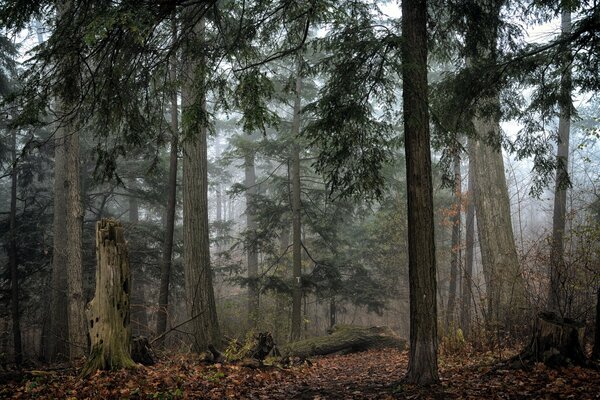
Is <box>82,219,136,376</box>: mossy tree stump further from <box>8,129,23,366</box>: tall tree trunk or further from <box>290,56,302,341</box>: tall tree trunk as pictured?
<box>8,129,23,366</box>: tall tree trunk

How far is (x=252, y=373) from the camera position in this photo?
7133 mm

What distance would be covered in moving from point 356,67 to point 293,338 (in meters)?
10.5

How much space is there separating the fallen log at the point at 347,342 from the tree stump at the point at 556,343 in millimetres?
6262

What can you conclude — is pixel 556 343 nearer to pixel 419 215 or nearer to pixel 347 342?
pixel 419 215

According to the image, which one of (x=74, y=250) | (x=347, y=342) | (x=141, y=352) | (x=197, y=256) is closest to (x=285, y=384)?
(x=141, y=352)

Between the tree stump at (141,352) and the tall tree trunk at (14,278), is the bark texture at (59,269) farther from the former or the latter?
the tree stump at (141,352)

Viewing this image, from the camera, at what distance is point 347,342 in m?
12.3

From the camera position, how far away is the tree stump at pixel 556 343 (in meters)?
5.99

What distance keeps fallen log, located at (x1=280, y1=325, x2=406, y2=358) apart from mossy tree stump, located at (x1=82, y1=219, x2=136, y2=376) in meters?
5.99

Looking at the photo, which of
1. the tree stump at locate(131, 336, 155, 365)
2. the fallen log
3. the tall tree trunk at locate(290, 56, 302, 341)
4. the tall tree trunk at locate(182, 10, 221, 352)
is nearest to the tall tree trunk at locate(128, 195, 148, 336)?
the tall tree trunk at locate(290, 56, 302, 341)

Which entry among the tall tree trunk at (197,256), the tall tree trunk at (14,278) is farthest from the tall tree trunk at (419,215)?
the tall tree trunk at (14,278)

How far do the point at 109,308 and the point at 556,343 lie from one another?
6.30m

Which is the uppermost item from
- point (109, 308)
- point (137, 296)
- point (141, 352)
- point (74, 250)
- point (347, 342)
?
point (74, 250)

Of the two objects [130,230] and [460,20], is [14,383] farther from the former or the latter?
[130,230]
